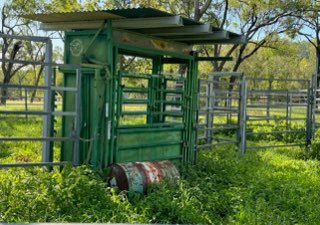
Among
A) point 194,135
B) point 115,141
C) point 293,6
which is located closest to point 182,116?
point 194,135

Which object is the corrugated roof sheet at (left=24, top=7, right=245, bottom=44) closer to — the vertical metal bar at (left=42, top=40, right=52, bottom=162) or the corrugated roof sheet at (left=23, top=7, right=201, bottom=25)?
the corrugated roof sheet at (left=23, top=7, right=201, bottom=25)

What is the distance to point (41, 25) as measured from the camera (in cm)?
747

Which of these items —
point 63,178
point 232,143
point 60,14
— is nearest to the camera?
point 63,178

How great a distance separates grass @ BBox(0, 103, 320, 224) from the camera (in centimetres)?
502

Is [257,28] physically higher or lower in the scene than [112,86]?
higher

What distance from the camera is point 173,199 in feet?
18.9

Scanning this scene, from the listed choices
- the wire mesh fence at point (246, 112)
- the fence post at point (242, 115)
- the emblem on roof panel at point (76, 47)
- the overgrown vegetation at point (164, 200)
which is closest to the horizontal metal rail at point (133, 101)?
the emblem on roof panel at point (76, 47)

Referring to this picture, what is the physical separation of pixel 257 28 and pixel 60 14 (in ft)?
65.1

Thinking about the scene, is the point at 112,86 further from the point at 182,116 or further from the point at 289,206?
the point at 289,206

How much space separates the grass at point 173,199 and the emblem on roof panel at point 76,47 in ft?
5.92

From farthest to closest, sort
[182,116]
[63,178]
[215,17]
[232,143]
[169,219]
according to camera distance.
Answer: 1. [215,17]
2. [232,143]
3. [182,116]
4. [63,178]
5. [169,219]

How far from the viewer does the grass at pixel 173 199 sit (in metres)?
5.02

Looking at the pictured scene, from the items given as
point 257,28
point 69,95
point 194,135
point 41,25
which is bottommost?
point 194,135

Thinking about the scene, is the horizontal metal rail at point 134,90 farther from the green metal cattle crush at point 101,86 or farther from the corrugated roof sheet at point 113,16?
the corrugated roof sheet at point 113,16
